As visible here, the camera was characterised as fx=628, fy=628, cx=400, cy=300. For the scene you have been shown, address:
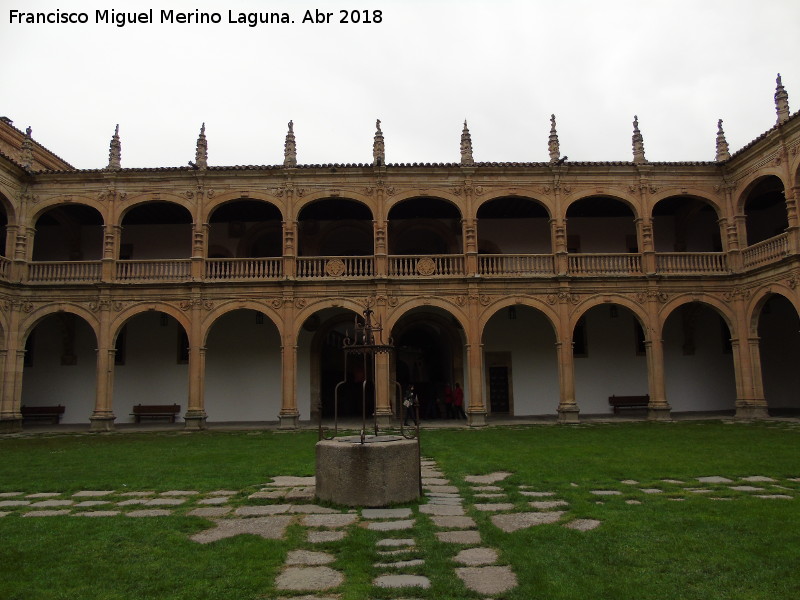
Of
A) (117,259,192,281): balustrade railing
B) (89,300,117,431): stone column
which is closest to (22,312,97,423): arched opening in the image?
(89,300,117,431): stone column

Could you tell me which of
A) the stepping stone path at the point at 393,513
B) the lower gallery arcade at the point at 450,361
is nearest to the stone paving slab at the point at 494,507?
the stepping stone path at the point at 393,513

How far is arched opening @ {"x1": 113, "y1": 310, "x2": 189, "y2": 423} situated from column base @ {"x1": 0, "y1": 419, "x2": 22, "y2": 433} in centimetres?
354

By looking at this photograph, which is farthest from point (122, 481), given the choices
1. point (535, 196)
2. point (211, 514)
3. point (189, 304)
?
point (535, 196)

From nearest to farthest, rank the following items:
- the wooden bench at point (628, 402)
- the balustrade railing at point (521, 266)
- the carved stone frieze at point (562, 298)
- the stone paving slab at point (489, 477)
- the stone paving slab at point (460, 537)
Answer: the stone paving slab at point (460, 537)
the stone paving slab at point (489, 477)
the carved stone frieze at point (562, 298)
the balustrade railing at point (521, 266)
the wooden bench at point (628, 402)

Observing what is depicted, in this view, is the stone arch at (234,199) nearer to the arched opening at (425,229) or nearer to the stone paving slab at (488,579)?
the arched opening at (425,229)

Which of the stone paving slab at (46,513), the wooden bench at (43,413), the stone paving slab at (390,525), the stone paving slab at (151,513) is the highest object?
the wooden bench at (43,413)

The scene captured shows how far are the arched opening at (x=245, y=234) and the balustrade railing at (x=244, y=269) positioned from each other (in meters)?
1.98

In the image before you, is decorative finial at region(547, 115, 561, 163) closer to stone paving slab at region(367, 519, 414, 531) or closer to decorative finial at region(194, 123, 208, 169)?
decorative finial at region(194, 123, 208, 169)

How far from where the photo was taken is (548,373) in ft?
80.6

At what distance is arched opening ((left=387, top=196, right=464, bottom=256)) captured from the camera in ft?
80.2

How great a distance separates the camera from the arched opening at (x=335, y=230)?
80.5ft

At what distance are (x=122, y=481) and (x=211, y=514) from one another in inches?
127

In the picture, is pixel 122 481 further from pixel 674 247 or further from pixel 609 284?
pixel 674 247

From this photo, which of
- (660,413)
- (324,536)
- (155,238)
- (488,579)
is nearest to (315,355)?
(155,238)
